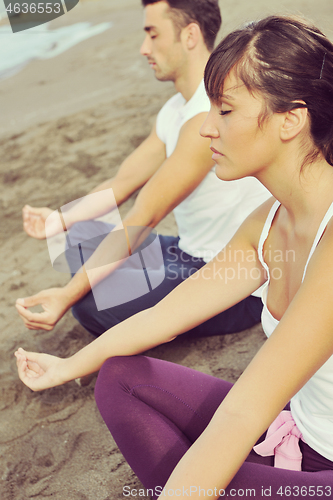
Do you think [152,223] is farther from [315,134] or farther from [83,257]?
[315,134]

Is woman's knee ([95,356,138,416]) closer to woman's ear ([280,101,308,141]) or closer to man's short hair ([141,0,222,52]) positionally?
woman's ear ([280,101,308,141])

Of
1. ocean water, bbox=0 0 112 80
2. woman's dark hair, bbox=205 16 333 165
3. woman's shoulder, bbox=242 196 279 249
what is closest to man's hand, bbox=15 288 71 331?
woman's shoulder, bbox=242 196 279 249

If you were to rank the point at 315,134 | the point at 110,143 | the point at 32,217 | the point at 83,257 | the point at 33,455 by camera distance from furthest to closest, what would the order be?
1. the point at 110,143
2. the point at 32,217
3. the point at 83,257
4. the point at 33,455
5. the point at 315,134

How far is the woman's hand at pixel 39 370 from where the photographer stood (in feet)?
4.49

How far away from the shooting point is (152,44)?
2.08m

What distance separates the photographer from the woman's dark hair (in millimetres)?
921

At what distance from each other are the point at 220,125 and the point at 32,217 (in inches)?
59.4

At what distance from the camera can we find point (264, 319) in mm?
1161

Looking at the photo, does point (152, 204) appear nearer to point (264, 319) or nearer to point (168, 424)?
point (264, 319)

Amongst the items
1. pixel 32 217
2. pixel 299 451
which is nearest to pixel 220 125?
pixel 299 451

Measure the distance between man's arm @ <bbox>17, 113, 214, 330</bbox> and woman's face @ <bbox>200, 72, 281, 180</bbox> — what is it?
0.73m

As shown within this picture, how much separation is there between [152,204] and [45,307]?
1.91 feet

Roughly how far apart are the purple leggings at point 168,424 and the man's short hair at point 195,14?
147cm

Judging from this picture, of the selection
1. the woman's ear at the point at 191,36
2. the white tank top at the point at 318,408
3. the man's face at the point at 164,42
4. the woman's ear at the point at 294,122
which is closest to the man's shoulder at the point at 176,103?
the man's face at the point at 164,42
